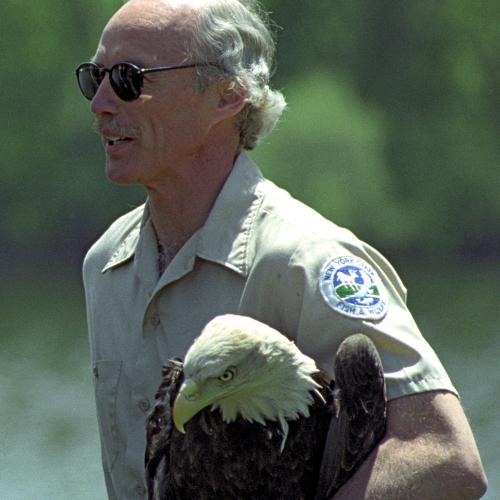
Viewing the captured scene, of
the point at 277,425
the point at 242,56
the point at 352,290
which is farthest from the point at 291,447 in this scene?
the point at 242,56

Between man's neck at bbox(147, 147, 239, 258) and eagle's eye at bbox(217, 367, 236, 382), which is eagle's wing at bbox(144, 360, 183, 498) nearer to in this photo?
eagle's eye at bbox(217, 367, 236, 382)

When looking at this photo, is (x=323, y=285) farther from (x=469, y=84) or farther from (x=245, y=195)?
(x=469, y=84)

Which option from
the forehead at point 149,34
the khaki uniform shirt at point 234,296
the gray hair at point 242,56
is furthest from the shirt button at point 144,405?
the forehead at point 149,34

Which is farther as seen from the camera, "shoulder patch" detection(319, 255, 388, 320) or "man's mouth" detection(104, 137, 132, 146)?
"man's mouth" detection(104, 137, 132, 146)

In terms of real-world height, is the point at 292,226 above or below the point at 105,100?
below

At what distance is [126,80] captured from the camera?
11.4ft

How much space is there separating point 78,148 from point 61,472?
3.98m

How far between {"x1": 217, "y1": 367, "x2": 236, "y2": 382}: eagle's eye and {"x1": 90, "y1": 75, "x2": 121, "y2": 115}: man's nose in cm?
86

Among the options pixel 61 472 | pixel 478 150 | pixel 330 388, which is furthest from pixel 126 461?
pixel 478 150

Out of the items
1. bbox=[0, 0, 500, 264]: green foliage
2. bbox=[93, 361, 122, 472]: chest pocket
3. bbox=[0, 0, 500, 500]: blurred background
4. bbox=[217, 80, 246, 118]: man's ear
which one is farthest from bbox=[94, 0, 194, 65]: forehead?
bbox=[0, 0, 500, 264]: green foliage

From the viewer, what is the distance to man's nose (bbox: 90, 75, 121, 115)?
11.5 ft

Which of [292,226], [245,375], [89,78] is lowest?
[245,375]

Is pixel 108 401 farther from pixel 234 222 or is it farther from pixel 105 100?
pixel 105 100

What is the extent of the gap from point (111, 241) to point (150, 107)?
45 centimetres
